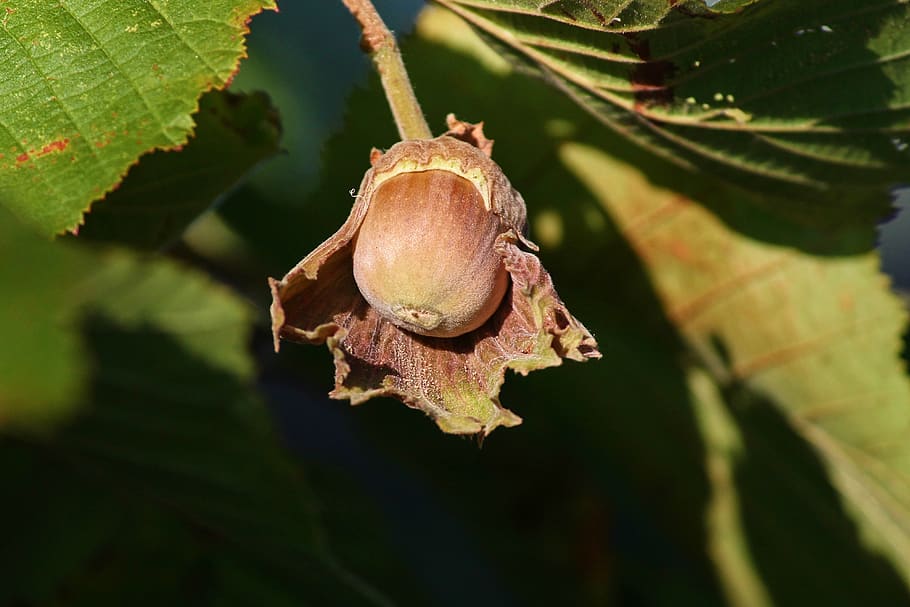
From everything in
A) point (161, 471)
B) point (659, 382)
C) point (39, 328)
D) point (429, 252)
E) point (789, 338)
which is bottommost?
point (161, 471)

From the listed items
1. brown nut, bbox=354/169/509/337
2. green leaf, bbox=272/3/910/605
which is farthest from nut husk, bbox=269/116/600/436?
green leaf, bbox=272/3/910/605

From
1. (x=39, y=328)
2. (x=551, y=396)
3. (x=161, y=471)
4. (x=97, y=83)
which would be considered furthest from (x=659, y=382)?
(x=39, y=328)

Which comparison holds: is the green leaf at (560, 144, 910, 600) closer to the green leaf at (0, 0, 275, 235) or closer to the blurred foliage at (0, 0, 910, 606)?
the blurred foliage at (0, 0, 910, 606)

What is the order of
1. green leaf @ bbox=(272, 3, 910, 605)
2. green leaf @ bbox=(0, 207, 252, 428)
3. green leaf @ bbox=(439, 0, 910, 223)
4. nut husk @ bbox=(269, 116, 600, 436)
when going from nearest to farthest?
green leaf @ bbox=(0, 207, 252, 428) < nut husk @ bbox=(269, 116, 600, 436) < green leaf @ bbox=(439, 0, 910, 223) < green leaf @ bbox=(272, 3, 910, 605)

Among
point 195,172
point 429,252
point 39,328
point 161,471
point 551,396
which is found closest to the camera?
point 39,328

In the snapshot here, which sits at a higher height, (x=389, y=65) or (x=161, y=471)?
(x=389, y=65)

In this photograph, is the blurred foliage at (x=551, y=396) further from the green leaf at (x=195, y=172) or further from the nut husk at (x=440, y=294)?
the nut husk at (x=440, y=294)

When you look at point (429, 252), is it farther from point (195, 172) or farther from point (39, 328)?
point (39, 328)

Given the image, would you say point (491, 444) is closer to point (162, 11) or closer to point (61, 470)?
point (61, 470)
